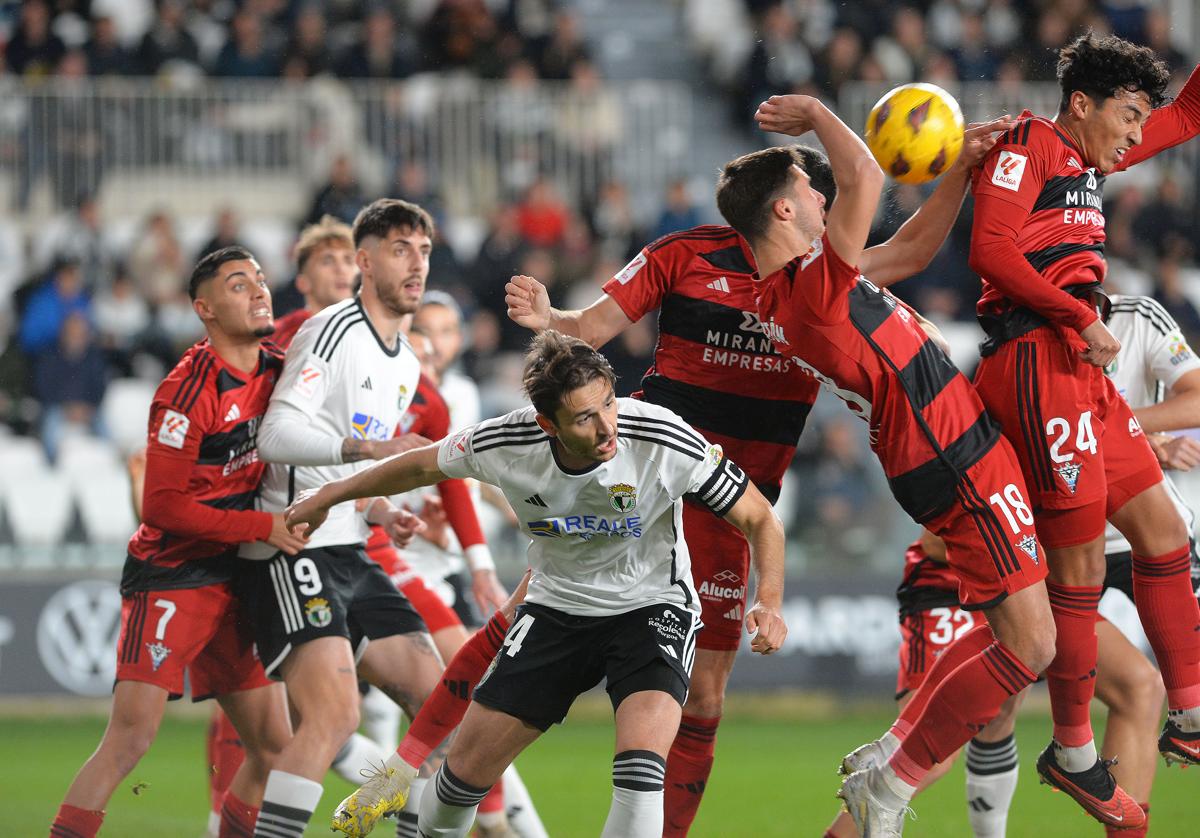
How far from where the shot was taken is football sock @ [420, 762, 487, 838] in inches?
227

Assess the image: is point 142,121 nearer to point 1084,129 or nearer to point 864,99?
point 864,99

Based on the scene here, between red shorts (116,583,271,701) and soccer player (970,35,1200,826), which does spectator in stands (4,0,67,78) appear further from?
soccer player (970,35,1200,826)

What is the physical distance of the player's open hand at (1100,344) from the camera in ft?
19.2

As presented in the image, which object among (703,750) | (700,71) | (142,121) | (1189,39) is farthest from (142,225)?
(1189,39)

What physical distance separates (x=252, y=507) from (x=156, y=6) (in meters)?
12.0

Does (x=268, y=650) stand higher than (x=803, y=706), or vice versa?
(x=268, y=650)

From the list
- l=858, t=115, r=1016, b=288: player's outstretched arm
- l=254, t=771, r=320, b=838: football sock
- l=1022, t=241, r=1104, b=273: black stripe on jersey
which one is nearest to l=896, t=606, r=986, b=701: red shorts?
l=858, t=115, r=1016, b=288: player's outstretched arm

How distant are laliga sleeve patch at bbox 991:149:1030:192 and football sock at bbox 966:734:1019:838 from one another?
265cm

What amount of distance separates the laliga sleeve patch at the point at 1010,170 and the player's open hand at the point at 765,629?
Result: 186cm

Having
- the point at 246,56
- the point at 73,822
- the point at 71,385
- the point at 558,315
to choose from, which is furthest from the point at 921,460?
the point at 246,56

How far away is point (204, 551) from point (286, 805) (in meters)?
1.20

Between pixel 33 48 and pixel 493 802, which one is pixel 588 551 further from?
pixel 33 48

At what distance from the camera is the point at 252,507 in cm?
704

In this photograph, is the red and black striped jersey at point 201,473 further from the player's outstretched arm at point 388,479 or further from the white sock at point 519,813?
the white sock at point 519,813
